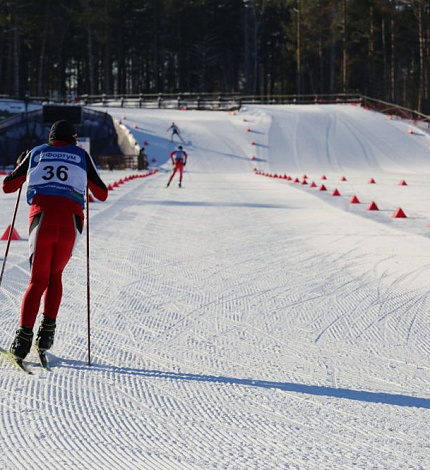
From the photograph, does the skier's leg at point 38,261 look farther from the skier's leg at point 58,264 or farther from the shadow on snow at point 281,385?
the shadow on snow at point 281,385

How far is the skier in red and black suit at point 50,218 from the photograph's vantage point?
194 inches

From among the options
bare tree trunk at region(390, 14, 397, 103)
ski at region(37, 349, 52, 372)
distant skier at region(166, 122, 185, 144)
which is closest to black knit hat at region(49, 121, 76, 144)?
ski at region(37, 349, 52, 372)

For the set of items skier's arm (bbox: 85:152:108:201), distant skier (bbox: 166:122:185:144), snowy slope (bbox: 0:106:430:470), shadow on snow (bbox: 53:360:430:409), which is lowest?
shadow on snow (bbox: 53:360:430:409)

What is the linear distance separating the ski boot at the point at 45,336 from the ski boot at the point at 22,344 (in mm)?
91

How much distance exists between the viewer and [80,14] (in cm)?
7319

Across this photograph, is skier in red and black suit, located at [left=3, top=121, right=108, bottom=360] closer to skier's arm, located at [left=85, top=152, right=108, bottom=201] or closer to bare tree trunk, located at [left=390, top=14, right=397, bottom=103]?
skier's arm, located at [left=85, top=152, right=108, bottom=201]

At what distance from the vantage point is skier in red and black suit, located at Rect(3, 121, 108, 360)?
194 inches

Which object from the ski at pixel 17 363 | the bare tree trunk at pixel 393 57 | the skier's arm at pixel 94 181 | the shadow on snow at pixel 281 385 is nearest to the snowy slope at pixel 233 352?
the shadow on snow at pixel 281 385

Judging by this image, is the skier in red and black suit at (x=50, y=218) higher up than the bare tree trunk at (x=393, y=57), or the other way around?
the bare tree trunk at (x=393, y=57)

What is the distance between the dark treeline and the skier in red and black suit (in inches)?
2369

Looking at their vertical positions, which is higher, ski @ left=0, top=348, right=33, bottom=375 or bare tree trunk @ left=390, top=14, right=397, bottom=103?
bare tree trunk @ left=390, top=14, right=397, bottom=103

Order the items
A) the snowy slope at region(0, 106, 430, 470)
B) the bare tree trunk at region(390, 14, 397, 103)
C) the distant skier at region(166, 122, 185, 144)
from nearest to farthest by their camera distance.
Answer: the snowy slope at region(0, 106, 430, 470) < the distant skier at region(166, 122, 185, 144) < the bare tree trunk at region(390, 14, 397, 103)

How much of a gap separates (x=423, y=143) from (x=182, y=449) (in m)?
49.2

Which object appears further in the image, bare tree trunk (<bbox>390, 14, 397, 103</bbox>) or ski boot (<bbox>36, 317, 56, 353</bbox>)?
bare tree trunk (<bbox>390, 14, 397, 103</bbox>)
